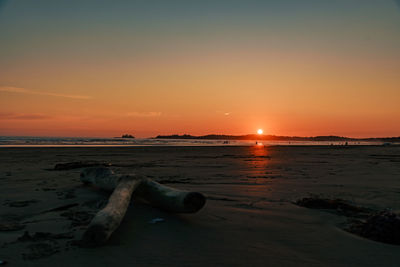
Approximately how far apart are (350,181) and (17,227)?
6.17 meters

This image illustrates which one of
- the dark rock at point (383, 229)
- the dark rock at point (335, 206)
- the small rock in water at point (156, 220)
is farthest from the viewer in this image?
the dark rock at point (335, 206)

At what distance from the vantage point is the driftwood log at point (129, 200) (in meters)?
2.54

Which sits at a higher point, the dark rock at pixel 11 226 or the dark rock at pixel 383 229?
the dark rock at pixel 383 229

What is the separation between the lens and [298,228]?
10.6 ft

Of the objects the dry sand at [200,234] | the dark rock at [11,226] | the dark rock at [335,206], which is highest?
the dark rock at [335,206]

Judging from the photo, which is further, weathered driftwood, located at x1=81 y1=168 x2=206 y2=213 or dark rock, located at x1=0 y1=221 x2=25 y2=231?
weathered driftwood, located at x1=81 y1=168 x2=206 y2=213

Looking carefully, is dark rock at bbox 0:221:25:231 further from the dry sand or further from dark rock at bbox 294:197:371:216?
dark rock at bbox 294:197:371:216

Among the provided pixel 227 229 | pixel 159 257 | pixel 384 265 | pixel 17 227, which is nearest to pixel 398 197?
pixel 384 265

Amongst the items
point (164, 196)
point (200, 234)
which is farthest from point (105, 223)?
point (164, 196)

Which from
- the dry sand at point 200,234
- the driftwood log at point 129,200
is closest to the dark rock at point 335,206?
the dry sand at point 200,234

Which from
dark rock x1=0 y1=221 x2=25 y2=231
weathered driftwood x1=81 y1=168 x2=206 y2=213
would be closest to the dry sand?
dark rock x1=0 y1=221 x2=25 y2=231

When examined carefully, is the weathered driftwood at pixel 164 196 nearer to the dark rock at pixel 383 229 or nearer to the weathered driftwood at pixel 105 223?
the weathered driftwood at pixel 105 223

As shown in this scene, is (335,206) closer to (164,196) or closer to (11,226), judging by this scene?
(164,196)

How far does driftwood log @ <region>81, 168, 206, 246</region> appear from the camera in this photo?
8.34 ft
